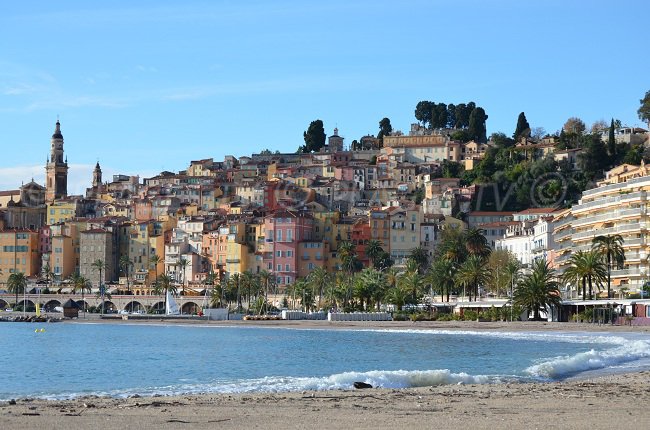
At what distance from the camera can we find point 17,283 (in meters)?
144

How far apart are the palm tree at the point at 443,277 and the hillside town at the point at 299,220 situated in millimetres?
588

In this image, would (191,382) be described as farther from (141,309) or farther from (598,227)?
(141,309)

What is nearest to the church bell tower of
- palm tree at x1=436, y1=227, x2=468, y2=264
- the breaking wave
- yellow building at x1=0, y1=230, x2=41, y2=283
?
yellow building at x1=0, y1=230, x2=41, y2=283

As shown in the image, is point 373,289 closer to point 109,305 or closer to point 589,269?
point 589,269

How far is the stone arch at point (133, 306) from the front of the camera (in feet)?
459

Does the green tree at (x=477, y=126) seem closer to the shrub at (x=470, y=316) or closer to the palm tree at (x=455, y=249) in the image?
the palm tree at (x=455, y=249)

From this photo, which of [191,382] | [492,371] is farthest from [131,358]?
[492,371]

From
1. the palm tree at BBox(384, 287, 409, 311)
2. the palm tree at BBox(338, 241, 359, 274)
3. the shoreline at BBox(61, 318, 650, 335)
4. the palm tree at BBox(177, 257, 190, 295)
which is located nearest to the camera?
the shoreline at BBox(61, 318, 650, 335)

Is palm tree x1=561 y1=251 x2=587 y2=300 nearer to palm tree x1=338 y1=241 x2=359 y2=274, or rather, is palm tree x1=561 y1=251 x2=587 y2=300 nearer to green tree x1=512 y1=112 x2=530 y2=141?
palm tree x1=338 y1=241 x2=359 y2=274

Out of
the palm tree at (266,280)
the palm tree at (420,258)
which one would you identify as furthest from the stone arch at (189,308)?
the palm tree at (420,258)

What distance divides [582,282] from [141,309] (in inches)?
2751

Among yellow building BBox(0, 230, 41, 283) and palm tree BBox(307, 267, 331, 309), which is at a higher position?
yellow building BBox(0, 230, 41, 283)

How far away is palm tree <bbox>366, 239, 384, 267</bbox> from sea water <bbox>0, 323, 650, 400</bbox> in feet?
151

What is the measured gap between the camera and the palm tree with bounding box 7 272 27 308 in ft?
474
